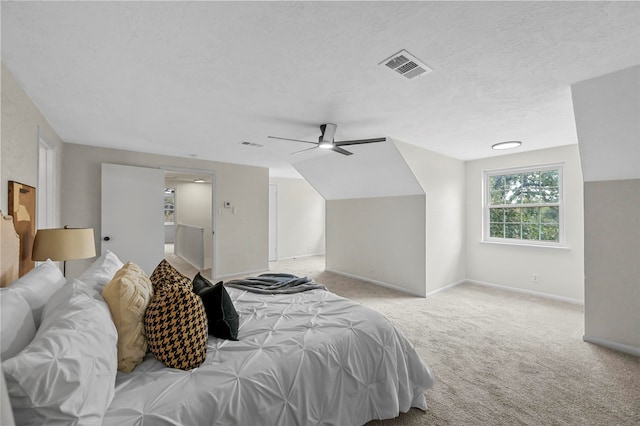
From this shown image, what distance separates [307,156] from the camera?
15.7 feet

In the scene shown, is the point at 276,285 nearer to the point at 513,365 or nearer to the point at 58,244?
the point at 58,244

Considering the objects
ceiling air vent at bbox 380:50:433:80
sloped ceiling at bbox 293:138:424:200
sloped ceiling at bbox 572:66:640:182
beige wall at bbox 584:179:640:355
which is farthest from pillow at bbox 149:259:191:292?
beige wall at bbox 584:179:640:355

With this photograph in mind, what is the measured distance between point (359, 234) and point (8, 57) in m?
4.84

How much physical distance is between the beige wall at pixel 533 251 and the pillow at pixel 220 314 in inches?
187

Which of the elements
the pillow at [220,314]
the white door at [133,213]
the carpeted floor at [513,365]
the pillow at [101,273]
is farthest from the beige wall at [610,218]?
the white door at [133,213]

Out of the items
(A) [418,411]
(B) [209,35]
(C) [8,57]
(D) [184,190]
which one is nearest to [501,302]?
(A) [418,411]

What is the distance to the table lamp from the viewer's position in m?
2.11

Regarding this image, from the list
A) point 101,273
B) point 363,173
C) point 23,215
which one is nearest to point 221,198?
point 363,173

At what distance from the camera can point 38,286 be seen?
1364mm

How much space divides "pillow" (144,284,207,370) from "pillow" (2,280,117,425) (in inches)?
6.9

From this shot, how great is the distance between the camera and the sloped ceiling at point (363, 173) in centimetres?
406

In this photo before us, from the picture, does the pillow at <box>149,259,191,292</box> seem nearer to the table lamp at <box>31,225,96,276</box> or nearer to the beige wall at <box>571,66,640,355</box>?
the table lamp at <box>31,225,96,276</box>

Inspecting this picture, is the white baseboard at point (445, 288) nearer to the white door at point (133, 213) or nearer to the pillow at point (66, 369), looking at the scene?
the pillow at point (66, 369)

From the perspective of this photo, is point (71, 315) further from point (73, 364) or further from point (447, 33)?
point (447, 33)
